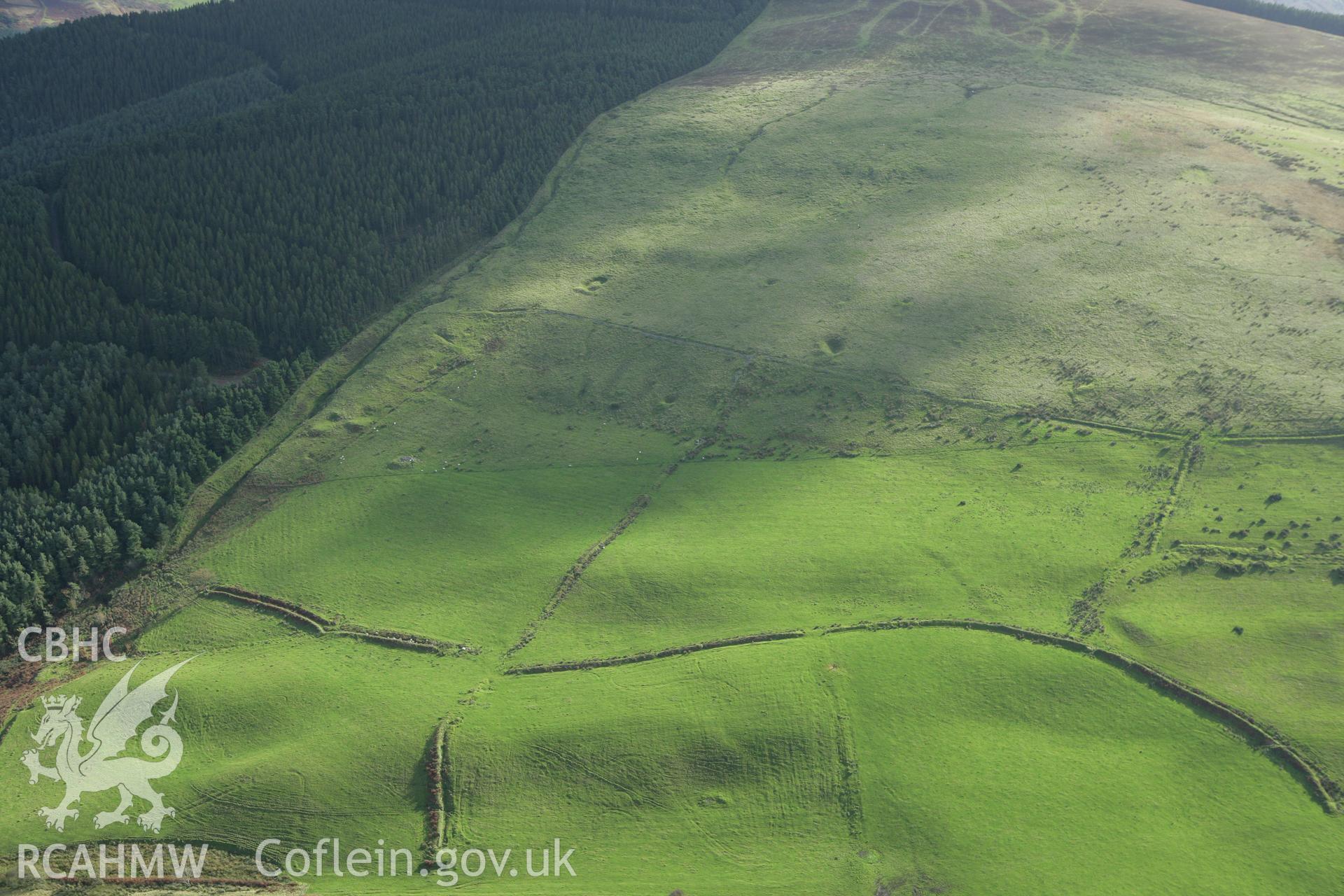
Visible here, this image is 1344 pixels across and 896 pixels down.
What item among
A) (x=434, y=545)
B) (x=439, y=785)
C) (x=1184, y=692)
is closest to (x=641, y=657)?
(x=439, y=785)

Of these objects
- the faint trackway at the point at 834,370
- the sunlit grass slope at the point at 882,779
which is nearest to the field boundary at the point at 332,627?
the sunlit grass slope at the point at 882,779

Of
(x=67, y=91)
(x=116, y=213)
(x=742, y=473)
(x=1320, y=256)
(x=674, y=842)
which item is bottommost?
(x=674, y=842)

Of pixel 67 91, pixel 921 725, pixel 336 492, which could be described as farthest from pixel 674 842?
pixel 67 91

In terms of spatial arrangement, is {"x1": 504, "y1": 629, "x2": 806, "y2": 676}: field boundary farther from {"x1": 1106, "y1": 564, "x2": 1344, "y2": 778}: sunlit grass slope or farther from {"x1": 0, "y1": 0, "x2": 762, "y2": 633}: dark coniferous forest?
{"x1": 0, "y1": 0, "x2": 762, "y2": 633}: dark coniferous forest

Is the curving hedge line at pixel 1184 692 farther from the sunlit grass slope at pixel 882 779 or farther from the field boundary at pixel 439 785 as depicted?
the field boundary at pixel 439 785

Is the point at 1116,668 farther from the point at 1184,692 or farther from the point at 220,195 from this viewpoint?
the point at 220,195

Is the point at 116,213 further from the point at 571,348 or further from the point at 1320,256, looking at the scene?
the point at 1320,256
